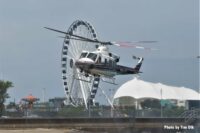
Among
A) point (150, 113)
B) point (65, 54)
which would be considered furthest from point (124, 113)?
point (65, 54)

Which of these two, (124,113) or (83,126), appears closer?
(83,126)

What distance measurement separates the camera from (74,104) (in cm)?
7750

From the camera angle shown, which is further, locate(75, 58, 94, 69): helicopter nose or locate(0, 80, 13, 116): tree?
locate(0, 80, 13, 116): tree

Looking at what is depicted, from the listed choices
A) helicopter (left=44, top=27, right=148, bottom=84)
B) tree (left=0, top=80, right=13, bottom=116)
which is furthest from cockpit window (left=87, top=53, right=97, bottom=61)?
tree (left=0, top=80, right=13, bottom=116)

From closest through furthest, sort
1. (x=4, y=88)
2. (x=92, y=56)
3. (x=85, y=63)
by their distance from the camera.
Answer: (x=85, y=63), (x=92, y=56), (x=4, y=88)

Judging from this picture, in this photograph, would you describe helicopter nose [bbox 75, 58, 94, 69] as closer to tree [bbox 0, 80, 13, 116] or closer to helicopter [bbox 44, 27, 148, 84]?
helicopter [bbox 44, 27, 148, 84]

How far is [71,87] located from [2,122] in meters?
26.7

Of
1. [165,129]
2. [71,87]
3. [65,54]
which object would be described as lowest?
[165,129]

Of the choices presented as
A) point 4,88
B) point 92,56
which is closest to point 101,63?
point 92,56

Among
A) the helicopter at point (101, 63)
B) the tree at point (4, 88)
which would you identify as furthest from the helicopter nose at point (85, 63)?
the tree at point (4, 88)

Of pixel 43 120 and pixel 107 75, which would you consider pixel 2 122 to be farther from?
pixel 107 75

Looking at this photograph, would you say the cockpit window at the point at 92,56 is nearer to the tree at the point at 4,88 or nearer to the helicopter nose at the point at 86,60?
the helicopter nose at the point at 86,60

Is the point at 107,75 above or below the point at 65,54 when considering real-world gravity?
below

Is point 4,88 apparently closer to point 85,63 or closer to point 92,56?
point 92,56
